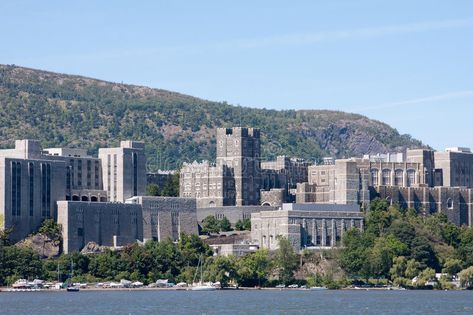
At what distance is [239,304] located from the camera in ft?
566

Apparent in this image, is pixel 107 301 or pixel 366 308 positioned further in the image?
pixel 107 301

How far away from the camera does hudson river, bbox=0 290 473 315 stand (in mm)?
161750

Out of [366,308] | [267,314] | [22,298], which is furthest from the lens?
[22,298]

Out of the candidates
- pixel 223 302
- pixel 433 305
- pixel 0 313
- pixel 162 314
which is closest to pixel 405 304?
pixel 433 305

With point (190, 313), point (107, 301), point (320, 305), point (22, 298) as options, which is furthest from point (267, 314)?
point (22, 298)

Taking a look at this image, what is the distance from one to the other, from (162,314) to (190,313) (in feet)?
9.89

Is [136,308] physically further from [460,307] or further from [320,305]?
[460,307]

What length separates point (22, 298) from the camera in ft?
635

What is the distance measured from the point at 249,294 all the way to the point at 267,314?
44.8m

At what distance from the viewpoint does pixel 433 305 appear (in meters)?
174

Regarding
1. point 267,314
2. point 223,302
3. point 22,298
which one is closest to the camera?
point 267,314

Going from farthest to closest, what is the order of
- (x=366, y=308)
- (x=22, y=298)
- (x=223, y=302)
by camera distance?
(x=22, y=298) < (x=223, y=302) < (x=366, y=308)

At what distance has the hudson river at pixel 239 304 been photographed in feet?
531

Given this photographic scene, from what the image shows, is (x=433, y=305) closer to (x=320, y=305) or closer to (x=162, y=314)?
(x=320, y=305)
